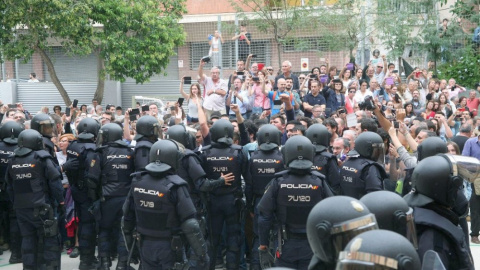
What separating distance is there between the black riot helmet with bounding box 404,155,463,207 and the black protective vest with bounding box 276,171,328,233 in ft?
7.99

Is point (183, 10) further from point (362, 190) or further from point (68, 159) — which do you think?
point (362, 190)

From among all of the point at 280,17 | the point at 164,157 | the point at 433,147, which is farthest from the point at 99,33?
the point at 433,147

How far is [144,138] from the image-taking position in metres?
9.30

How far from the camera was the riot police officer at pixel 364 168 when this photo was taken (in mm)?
7805

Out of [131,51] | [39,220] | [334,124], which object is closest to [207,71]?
[131,51]

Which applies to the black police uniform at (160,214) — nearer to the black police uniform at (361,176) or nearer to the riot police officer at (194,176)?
the riot police officer at (194,176)

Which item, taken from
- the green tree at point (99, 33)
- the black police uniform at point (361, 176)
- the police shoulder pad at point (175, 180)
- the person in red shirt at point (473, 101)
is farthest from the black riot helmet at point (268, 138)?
the green tree at point (99, 33)

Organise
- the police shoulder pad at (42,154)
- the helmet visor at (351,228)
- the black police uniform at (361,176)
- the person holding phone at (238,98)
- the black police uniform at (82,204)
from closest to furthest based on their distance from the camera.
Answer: the helmet visor at (351,228) → the black police uniform at (361,176) → the police shoulder pad at (42,154) → the black police uniform at (82,204) → the person holding phone at (238,98)

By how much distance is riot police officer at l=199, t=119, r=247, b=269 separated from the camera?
919cm

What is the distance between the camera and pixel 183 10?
25156mm

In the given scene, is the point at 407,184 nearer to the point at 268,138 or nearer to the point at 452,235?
the point at 268,138

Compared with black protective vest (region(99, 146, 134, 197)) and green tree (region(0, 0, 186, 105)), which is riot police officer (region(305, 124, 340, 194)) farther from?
green tree (region(0, 0, 186, 105))

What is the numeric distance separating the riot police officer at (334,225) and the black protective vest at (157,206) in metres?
3.56

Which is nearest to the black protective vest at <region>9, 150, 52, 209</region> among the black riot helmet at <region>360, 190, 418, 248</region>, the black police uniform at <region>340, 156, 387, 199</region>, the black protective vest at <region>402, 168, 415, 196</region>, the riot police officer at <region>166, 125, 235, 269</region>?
the riot police officer at <region>166, 125, 235, 269</region>
